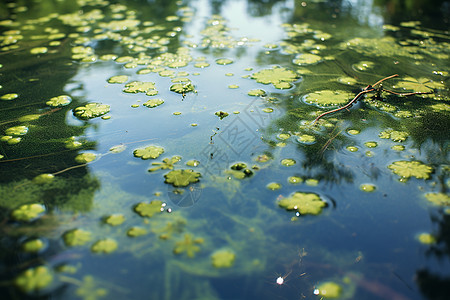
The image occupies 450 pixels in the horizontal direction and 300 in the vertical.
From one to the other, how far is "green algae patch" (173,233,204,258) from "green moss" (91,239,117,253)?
9.0 inches

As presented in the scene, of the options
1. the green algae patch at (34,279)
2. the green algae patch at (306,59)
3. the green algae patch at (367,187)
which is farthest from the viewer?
the green algae patch at (306,59)

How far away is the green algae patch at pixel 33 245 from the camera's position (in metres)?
1.25

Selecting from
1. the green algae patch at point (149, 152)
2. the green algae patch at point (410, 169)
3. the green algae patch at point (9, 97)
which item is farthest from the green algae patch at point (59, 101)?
the green algae patch at point (410, 169)

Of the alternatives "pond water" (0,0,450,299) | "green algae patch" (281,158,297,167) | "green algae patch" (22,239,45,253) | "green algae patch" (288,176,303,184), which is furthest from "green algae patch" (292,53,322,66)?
"green algae patch" (22,239,45,253)

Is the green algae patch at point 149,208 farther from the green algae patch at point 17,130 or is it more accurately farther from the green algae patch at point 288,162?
the green algae patch at point 17,130

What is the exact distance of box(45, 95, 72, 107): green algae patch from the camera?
2221 mm

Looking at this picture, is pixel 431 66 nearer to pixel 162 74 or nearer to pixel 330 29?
pixel 330 29

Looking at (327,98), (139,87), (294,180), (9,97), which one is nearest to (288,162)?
(294,180)

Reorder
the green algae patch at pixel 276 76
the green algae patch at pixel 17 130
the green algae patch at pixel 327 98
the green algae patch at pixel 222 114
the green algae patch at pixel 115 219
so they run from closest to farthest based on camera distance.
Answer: the green algae patch at pixel 115 219, the green algae patch at pixel 17 130, the green algae patch at pixel 222 114, the green algae patch at pixel 327 98, the green algae patch at pixel 276 76

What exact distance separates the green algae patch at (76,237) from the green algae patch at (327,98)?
1.53 m

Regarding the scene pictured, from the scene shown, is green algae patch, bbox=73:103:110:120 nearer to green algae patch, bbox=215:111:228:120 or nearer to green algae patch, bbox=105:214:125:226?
green algae patch, bbox=215:111:228:120

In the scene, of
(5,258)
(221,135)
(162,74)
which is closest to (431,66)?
(221,135)

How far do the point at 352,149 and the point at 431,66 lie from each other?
1478 millimetres

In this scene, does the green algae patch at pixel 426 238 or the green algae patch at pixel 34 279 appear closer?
the green algae patch at pixel 34 279
